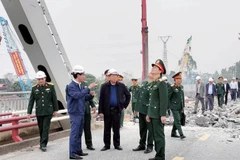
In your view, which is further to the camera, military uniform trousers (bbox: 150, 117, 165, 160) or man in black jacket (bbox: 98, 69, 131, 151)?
man in black jacket (bbox: 98, 69, 131, 151)

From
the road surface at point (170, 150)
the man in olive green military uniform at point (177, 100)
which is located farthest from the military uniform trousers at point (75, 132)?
the man in olive green military uniform at point (177, 100)

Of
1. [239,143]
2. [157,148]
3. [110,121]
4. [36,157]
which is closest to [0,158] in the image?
[36,157]

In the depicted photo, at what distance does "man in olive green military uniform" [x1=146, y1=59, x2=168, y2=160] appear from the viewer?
5.18 m

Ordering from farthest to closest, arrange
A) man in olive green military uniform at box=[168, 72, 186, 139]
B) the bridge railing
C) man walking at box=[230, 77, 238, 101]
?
man walking at box=[230, 77, 238, 101] < man in olive green military uniform at box=[168, 72, 186, 139] < the bridge railing

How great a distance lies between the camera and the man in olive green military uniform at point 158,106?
5180mm

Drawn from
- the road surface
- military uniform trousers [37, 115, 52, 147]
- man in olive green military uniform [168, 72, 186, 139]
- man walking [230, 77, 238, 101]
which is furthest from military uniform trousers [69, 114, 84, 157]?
man walking [230, 77, 238, 101]

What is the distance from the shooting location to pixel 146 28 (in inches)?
824

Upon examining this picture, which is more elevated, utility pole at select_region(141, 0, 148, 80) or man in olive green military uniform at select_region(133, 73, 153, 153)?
utility pole at select_region(141, 0, 148, 80)

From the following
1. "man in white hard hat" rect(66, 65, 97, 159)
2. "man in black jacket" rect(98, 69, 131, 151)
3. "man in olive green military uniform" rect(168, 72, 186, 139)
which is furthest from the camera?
"man in olive green military uniform" rect(168, 72, 186, 139)

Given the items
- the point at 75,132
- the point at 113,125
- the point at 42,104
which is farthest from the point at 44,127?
the point at 113,125

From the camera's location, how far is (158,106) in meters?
5.31

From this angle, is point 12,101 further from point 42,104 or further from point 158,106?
point 158,106

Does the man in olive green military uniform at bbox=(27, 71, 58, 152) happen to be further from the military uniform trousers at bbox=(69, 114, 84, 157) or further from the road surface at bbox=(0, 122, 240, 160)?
the military uniform trousers at bbox=(69, 114, 84, 157)

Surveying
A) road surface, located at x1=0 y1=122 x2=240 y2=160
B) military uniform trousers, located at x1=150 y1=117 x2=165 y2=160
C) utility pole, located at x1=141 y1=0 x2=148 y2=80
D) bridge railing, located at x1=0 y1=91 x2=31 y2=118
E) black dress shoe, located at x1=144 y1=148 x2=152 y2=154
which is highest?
utility pole, located at x1=141 y1=0 x2=148 y2=80
